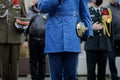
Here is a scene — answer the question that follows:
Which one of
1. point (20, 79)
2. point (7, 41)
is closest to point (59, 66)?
point (7, 41)

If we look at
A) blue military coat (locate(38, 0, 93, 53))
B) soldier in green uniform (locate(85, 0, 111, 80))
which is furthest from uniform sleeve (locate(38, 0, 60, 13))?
soldier in green uniform (locate(85, 0, 111, 80))

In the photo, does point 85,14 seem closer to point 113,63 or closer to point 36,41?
point 36,41

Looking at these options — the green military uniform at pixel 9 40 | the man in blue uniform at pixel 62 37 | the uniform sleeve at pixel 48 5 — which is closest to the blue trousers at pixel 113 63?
the green military uniform at pixel 9 40

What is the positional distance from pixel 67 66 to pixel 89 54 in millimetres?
3759

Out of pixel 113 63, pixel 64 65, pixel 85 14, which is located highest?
pixel 85 14

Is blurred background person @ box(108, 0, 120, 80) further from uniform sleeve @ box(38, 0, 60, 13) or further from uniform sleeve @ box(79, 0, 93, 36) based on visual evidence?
uniform sleeve @ box(38, 0, 60, 13)

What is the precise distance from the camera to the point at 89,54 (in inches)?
357

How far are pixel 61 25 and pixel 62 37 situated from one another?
15 cm

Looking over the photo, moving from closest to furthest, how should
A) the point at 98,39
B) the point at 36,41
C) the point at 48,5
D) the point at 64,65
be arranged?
1. the point at 48,5
2. the point at 64,65
3. the point at 98,39
4. the point at 36,41

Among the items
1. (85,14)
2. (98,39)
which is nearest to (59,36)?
(85,14)

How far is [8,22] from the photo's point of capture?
Answer: 25.6 ft

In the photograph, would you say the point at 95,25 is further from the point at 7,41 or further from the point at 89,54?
the point at 7,41

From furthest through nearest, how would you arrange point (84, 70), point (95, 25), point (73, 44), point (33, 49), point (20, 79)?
point (84, 70), point (20, 79), point (33, 49), point (95, 25), point (73, 44)

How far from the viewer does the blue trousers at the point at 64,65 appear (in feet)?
17.5
